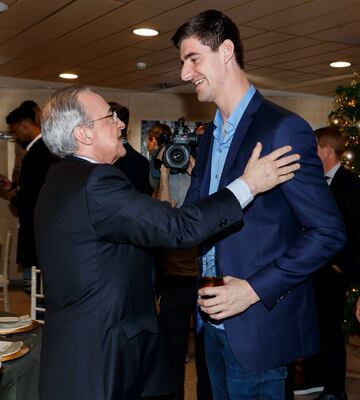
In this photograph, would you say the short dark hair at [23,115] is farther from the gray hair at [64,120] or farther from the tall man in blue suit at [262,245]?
the tall man in blue suit at [262,245]

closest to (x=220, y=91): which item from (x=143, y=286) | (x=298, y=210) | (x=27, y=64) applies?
(x=298, y=210)

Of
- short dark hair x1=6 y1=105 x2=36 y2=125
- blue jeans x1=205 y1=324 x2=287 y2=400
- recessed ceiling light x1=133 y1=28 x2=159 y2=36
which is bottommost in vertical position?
blue jeans x1=205 y1=324 x2=287 y2=400

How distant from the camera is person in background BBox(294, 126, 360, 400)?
338 centimetres

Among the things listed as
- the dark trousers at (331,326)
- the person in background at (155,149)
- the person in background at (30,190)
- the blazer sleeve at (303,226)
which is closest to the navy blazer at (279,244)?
the blazer sleeve at (303,226)

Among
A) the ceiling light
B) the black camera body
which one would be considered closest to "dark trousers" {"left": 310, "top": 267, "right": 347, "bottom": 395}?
the black camera body

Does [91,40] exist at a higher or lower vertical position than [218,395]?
higher

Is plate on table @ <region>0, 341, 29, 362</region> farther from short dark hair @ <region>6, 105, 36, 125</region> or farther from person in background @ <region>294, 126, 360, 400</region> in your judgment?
short dark hair @ <region>6, 105, 36, 125</region>

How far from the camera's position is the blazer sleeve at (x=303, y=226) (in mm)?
1411

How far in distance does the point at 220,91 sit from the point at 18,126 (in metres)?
3.24

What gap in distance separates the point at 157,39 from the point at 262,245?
13.2 feet

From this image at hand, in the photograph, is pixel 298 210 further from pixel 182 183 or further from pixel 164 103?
pixel 164 103

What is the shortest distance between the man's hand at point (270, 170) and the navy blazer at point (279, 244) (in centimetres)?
4

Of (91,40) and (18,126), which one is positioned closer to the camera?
(18,126)

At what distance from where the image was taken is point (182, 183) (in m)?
3.39
